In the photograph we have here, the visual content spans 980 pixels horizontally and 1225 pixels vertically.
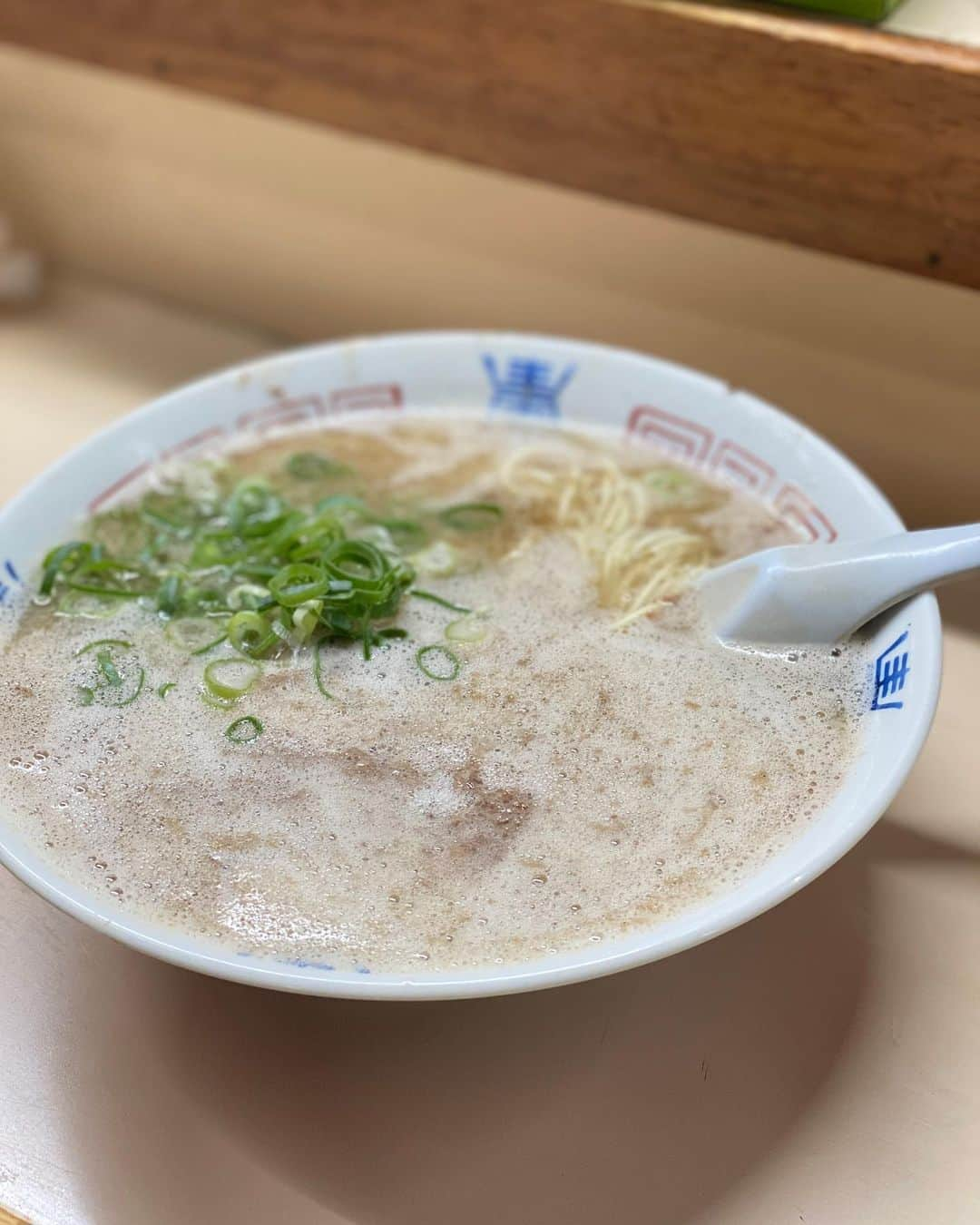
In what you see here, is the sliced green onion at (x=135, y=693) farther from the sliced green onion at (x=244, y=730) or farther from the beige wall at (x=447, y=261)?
the beige wall at (x=447, y=261)

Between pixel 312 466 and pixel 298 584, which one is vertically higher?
pixel 312 466

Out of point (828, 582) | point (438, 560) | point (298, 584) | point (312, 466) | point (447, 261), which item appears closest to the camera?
point (828, 582)

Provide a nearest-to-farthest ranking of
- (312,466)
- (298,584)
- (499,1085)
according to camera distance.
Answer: (499,1085), (298,584), (312,466)

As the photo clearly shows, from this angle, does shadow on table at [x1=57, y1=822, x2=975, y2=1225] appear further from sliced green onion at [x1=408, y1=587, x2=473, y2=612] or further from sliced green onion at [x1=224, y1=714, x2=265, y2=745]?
sliced green onion at [x1=408, y1=587, x2=473, y2=612]

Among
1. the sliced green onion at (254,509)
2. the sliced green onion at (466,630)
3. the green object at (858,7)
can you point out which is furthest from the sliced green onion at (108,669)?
the green object at (858,7)

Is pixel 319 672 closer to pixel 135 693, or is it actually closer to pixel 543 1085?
pixel 135 693

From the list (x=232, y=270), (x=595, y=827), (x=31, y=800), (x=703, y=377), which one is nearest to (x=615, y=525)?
(x=703, y=377)

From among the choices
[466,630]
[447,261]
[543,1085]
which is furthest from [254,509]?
[543,1085]

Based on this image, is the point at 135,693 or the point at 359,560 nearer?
the point at 135,693
